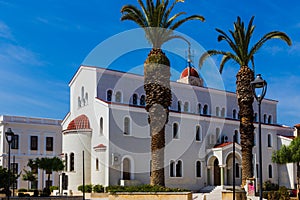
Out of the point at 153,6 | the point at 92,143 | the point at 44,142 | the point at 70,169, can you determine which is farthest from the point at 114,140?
the point at 44,142

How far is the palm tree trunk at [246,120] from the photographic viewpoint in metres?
33.5

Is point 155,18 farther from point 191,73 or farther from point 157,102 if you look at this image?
point 191,73

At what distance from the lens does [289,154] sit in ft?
170

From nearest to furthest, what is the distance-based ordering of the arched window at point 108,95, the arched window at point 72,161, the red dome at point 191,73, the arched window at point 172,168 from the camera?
1. the arched window at point 72,161
2. the arched window at point 172,168
3. the arched window at point 108,95
4. the red dome at point 191,73

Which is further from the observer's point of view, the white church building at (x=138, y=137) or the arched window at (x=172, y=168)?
the arched window at (x=172, y=168)

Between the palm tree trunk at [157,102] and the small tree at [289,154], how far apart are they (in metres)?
24.1

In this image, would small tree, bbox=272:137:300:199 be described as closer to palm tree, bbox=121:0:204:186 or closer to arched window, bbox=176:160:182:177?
arched window, bbox=176:160:182:177

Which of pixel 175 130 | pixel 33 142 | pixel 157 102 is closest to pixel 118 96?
pixel 175 130

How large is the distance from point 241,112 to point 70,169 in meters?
20.2

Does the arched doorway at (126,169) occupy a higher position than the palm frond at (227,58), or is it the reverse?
the palm frond at (227,58)

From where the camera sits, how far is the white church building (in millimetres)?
43875

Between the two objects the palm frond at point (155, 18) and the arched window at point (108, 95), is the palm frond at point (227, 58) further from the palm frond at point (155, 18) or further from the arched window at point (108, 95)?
the arched window at point (108, 95)

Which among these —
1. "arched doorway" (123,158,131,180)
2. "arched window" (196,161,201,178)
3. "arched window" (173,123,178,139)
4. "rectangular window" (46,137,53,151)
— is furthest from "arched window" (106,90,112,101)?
"rectangular window" (46,137,53,151)

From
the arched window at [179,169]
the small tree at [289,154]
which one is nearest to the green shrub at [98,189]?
the arched window at [179,169]
